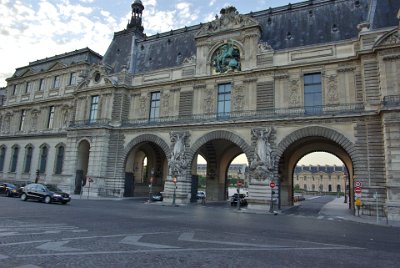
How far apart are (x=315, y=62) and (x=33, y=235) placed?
1020 inches

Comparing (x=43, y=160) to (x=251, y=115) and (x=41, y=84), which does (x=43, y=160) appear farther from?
(x=251, y=115)

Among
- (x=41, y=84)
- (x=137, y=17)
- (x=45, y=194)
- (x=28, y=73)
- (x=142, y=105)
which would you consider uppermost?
(x=137, y=17)

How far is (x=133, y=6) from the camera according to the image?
153 ft

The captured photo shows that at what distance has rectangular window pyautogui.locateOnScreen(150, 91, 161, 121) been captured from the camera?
35.8 m

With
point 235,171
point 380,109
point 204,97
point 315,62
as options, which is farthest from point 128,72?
point 235,171

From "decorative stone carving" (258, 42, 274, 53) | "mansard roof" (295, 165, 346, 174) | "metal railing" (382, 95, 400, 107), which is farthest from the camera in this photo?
"mansard roof" (295, 165, 346, 174)

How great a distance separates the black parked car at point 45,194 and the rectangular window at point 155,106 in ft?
44.6

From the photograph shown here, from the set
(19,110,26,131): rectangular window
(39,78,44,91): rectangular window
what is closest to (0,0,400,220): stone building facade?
(39,78,44,91): rectangular window

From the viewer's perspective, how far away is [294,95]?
28.8 metres

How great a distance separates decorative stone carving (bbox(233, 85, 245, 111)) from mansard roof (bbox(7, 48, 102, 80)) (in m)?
22.7

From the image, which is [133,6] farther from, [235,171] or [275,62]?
[235,171]

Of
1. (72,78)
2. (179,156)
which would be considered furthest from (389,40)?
(72,78)

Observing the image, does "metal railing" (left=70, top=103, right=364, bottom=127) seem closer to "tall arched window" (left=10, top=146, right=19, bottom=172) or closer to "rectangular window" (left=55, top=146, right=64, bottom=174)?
"rectangular window" (left=55, top=146, right=64, bottom=174)

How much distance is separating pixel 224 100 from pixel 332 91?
1013 centimetres
